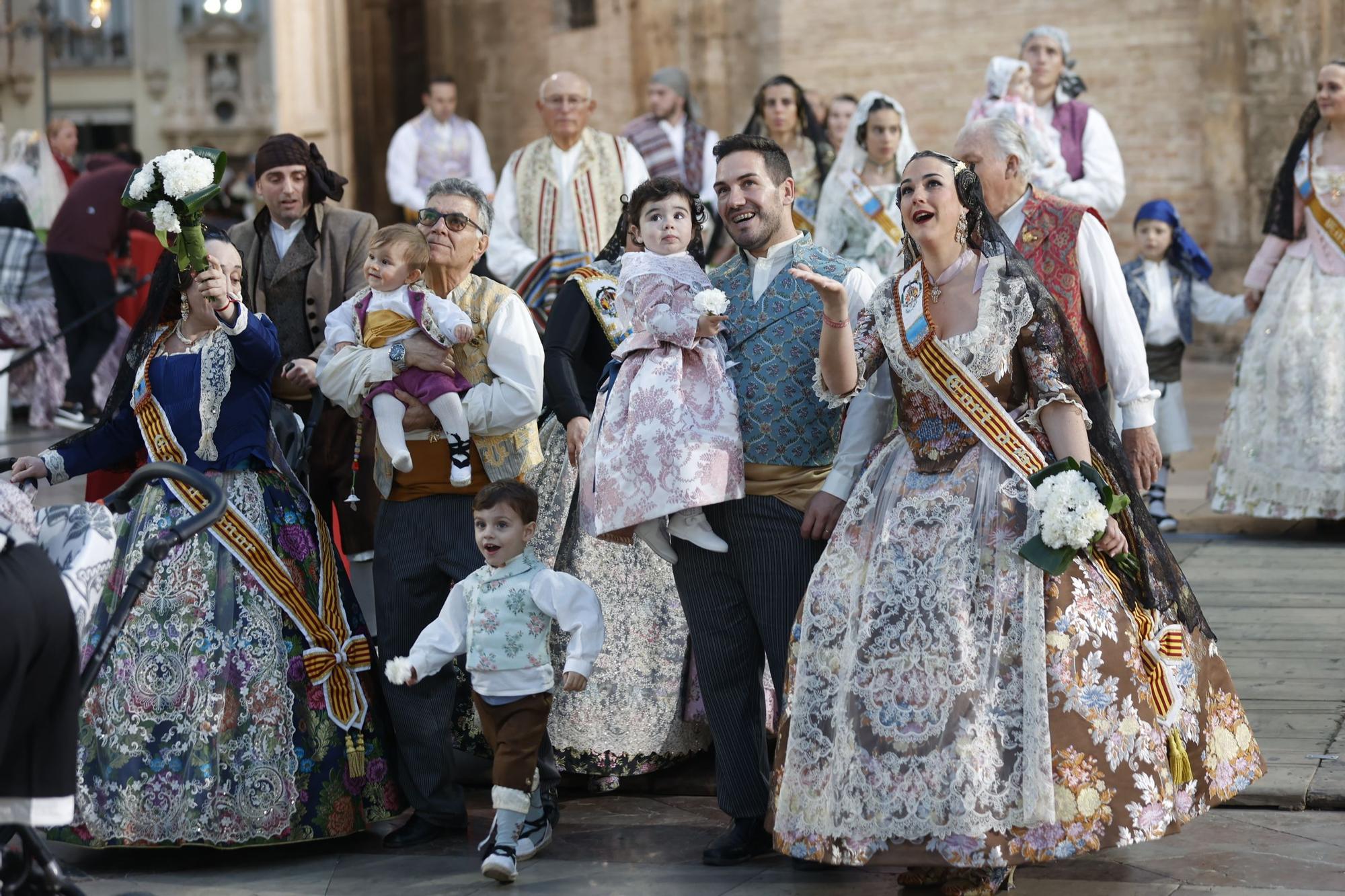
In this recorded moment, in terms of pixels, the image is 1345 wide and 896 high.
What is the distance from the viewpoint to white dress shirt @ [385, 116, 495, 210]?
12.9 meters

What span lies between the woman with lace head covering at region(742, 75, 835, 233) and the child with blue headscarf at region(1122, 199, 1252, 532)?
1673 millimetres

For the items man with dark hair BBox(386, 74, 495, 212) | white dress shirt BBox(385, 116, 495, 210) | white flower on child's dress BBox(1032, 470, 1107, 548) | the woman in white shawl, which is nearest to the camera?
white flower on child's dress BBox(1032, 470, 1107, 548)

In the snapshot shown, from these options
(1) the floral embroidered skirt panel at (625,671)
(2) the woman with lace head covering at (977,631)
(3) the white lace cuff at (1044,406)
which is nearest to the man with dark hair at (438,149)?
(1) the floral embroidered skirt panel at (625,671)

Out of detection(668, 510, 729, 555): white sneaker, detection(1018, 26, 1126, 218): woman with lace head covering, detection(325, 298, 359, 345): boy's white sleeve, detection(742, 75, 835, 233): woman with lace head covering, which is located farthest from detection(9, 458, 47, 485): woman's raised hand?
detection(742, 75, 835, 233): woman with lace head covering

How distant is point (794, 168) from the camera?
33.0 ft

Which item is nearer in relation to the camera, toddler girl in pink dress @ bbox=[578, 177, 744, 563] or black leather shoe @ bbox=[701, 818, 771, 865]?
toddler girl in pink dress @ bbox=[578, 177, 744, 563]

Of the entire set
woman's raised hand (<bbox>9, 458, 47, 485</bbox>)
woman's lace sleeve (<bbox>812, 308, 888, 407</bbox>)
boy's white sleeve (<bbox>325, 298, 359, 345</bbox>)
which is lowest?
woman's raised hand (<bbox>9, 458, 47, 485</bbox>)

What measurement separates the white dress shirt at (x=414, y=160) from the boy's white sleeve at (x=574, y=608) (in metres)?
7.79

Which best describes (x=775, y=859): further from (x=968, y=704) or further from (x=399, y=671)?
(x=399, y=671)

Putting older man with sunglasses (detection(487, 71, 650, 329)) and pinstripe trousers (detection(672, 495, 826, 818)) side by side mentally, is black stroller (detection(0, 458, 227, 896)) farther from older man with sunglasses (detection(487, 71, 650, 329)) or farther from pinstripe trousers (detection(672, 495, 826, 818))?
older man with sunglasses (detection(487, 71, 650, 329))

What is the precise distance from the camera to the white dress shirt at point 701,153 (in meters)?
11.0

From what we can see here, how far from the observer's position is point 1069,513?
4.54 meters

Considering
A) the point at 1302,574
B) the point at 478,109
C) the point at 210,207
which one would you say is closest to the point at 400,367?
the point at 1302,574

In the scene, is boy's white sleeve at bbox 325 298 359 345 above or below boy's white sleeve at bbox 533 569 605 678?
above
